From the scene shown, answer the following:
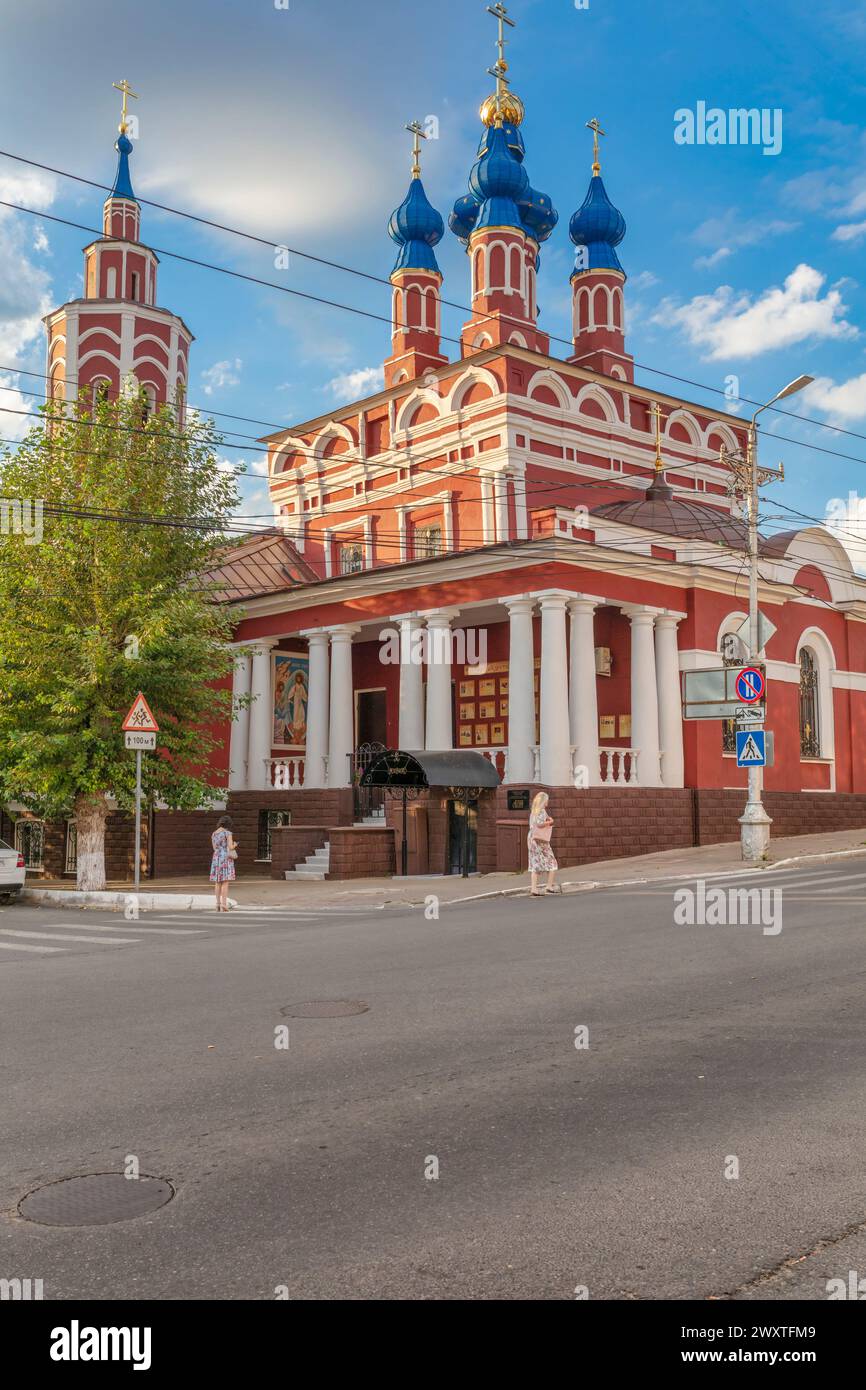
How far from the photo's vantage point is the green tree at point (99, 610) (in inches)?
838

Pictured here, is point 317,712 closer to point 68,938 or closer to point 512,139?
point 68,938

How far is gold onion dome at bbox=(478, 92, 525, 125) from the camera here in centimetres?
3862

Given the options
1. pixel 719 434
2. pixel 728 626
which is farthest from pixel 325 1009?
pixel 719 434

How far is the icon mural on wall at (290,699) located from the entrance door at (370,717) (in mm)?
1743

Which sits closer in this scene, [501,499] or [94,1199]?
[94,1199]

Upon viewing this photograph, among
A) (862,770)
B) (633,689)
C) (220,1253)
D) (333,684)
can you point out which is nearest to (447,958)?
(220,1253)

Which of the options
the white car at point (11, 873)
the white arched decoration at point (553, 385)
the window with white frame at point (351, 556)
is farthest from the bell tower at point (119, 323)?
the white car at point (11, 873)

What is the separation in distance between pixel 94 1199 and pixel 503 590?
69.3 ft

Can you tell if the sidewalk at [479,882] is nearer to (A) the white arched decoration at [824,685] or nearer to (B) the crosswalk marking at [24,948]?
(A) the white arched decoration at [824,685]

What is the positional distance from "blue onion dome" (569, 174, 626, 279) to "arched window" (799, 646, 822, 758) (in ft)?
51.9

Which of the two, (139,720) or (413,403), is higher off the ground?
(413,403)

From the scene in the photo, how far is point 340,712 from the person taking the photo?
28547 millimetres

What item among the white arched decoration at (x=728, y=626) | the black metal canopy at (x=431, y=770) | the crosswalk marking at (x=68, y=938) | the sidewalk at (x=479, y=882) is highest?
the white arched decoration at (x=728, y=626)

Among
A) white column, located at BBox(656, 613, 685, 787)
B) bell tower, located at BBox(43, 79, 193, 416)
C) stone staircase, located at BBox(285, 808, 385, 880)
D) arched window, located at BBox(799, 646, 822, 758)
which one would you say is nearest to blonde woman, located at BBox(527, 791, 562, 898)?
stone staircase, located at BBox(285, 808, 385, 880)
